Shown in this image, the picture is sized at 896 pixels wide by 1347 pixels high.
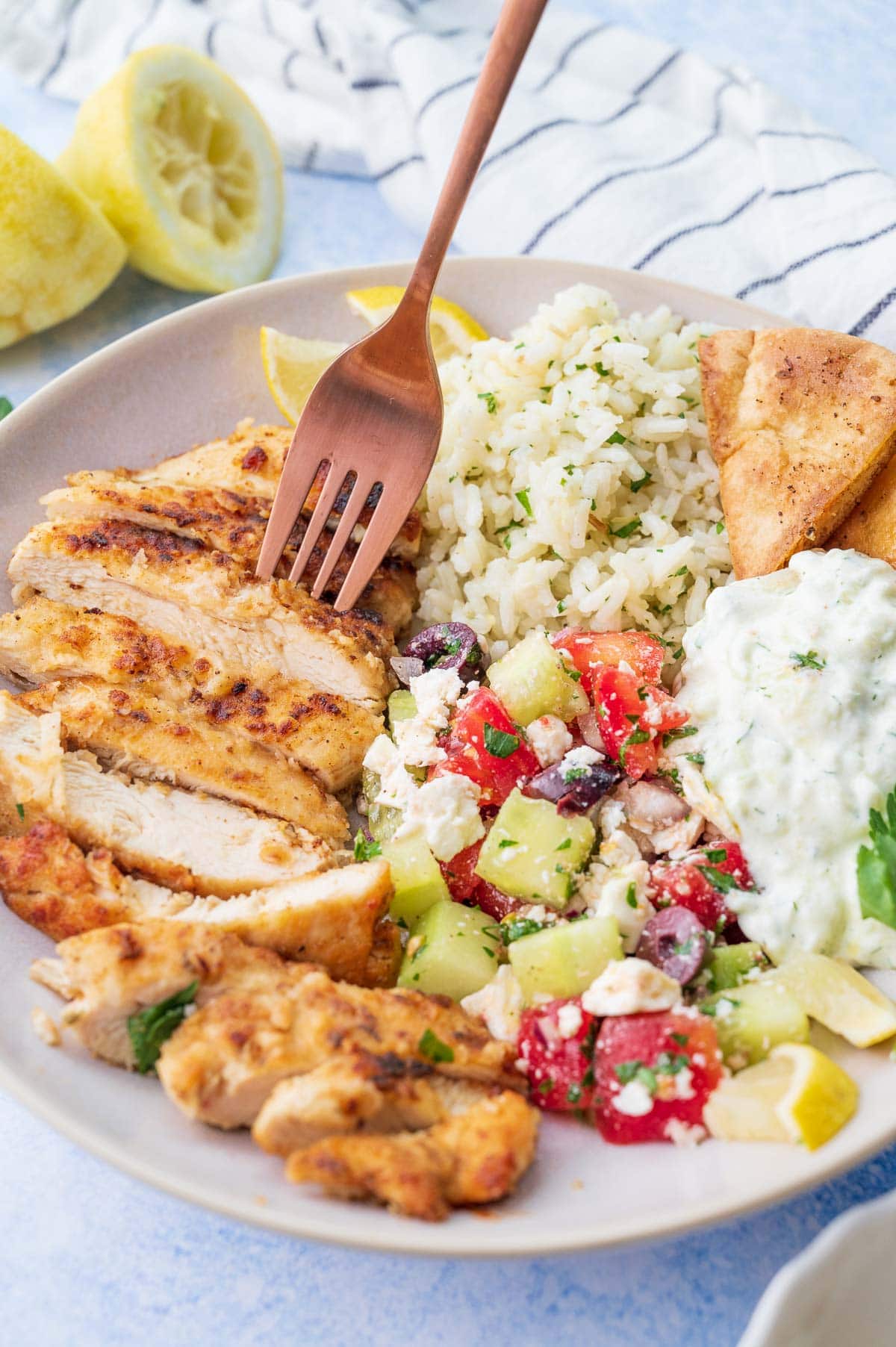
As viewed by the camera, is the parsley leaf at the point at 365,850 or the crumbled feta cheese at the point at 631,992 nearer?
the crumbled feta cheese at the point at 631,992

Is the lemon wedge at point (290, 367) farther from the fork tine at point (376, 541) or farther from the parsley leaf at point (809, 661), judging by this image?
the parsley leaf at point (809, 661)

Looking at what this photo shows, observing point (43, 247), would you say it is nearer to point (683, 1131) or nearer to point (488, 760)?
point (488, 760)

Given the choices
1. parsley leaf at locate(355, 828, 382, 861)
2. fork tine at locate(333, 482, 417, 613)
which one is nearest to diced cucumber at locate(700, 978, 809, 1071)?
parsley leaf at locate(355, 828, 382, 861)

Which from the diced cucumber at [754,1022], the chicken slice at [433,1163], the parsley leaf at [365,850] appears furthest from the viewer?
the parsley leaf at [365,850]

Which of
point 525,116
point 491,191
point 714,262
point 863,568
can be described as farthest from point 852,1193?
point 525,116

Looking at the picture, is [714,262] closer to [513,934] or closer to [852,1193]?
[513,934]

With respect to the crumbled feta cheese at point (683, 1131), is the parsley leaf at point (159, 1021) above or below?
below

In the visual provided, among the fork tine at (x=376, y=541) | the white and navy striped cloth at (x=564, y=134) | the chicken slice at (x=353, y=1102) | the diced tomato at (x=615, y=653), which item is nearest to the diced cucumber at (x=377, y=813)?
the fork tine at (x=376, y=541)

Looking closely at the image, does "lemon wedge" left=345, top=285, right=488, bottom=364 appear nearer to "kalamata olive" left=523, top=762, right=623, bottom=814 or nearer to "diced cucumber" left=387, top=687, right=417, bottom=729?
"diced cucumber" left=387, top=687, right=417, bottom=729
